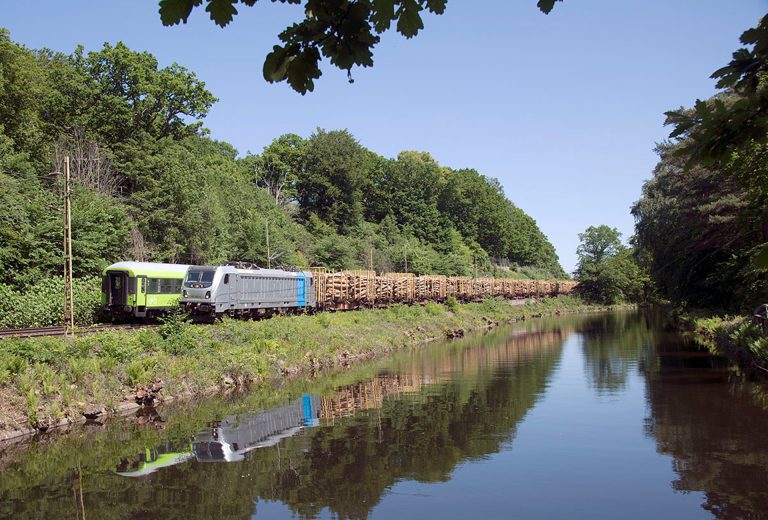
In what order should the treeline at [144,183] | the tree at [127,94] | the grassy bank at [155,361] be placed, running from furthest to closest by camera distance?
the tree at [127,94], the treeline at [144,183], the grassy bank at [155,361]

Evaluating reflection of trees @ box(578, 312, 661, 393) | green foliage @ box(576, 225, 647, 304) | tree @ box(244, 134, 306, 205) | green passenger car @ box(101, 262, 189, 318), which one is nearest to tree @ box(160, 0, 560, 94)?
reflection of trees @ box(578, 312, 661, 393)

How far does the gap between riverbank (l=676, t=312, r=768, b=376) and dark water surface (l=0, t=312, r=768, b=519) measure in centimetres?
186

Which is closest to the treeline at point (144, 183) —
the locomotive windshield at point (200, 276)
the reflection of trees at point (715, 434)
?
the locomotive windshield at point (200, 276)

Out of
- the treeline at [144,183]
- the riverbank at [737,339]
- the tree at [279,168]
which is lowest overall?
the riverbank at [737,339]

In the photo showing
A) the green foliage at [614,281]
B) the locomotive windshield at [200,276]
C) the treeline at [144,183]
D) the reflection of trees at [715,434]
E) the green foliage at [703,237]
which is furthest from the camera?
the green foliage at [614,281]

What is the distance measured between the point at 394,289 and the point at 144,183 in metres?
22.3

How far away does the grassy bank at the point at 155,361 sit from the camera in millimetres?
16306

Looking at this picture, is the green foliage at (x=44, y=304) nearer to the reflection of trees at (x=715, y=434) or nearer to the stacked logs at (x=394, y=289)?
the stacked logs at (x=394, y=289)

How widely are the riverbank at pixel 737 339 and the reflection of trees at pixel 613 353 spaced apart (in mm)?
3056

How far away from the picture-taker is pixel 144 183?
42.0 meters

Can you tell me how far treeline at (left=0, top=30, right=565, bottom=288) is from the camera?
31.7 meters

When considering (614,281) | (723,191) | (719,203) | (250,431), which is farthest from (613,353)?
(614,281)

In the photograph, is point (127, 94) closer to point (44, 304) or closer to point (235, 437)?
point (44, 304)

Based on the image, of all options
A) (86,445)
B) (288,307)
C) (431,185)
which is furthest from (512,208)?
(86,445)
